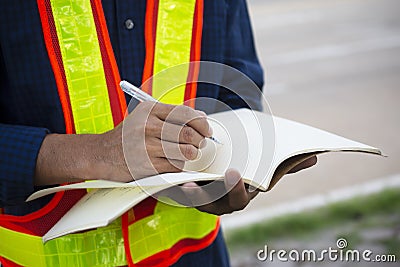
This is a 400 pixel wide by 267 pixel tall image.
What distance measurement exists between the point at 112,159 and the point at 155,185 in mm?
106

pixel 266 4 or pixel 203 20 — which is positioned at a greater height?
pixel 203 20

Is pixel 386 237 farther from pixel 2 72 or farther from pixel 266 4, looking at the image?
pixel 266 4

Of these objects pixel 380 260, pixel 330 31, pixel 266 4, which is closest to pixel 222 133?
pixel 380 260

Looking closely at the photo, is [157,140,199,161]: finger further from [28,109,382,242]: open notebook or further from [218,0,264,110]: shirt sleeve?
[218,0,264,110]: shirt sleeve

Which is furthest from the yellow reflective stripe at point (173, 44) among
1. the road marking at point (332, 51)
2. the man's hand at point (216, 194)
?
the road marking at point (332, 51)

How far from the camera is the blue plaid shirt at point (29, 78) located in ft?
4.12

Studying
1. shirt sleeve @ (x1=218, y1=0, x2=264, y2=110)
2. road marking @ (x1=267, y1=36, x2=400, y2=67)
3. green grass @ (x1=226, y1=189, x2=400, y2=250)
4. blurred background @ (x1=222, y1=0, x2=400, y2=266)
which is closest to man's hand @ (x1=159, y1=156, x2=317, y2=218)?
shirt sleeve @ (x1=218, y1=0, x2=264, y2=110)

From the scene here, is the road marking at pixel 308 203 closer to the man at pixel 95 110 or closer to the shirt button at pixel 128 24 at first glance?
the man at pixel 95 110

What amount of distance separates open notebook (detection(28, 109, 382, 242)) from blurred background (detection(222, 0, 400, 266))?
1.98 meters

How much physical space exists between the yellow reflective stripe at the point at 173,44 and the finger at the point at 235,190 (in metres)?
0.27

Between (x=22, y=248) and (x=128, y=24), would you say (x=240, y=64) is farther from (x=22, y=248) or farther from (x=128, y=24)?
(x=22, y=248)

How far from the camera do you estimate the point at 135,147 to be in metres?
1.20

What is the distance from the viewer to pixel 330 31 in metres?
8.15

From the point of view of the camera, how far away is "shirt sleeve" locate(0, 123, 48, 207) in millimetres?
1251
